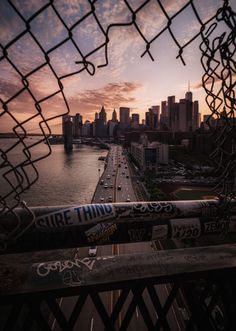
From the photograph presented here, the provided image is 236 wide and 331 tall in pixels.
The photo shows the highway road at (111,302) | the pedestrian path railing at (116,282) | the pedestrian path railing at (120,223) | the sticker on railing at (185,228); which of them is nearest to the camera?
the pedestrian path railing at (116,282)

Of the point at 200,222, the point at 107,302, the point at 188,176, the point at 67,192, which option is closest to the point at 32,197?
the point at 67,192

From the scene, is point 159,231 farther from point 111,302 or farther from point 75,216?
point 111,302

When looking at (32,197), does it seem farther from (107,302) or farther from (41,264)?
(41,264)

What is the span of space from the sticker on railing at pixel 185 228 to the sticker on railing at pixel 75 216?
36 centimetres

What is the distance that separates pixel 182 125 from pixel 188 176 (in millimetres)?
48674

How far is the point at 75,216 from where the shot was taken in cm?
122

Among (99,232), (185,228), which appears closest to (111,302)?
(185,228)

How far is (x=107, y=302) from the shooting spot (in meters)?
6.95

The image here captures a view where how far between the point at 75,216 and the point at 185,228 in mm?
631

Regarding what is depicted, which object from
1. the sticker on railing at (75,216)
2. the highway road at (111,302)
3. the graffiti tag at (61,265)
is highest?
the sticker on railing at (75,216)

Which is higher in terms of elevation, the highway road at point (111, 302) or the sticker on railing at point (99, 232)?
the sticker on railing at point (99, 232)

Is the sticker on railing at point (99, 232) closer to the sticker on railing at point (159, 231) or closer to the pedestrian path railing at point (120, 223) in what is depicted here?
the pedestrian path railing at point (120, 223)

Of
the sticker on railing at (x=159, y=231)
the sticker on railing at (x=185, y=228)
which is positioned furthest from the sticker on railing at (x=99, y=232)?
the sticker on railing at (x=185, y=228)

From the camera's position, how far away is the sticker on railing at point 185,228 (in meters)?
1.37
